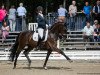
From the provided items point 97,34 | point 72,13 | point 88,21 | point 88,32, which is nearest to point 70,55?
point 88,32

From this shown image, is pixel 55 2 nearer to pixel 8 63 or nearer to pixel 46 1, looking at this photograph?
pixel 46 1

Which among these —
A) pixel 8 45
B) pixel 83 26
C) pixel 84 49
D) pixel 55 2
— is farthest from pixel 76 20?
pixel 55 2

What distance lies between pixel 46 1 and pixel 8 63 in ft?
37.3

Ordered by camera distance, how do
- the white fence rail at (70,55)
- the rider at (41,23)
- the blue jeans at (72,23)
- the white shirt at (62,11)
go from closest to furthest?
the rider at (41,23), the white fence rail at (70,55), the white shirt at (62,11), the blue jeans at (72,23)

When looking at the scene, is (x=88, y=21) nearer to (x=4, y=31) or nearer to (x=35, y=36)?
(x=4, y=31)

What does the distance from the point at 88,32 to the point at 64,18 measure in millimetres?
1852

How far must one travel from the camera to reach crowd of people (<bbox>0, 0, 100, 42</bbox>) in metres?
26.4

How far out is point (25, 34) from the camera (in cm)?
2100

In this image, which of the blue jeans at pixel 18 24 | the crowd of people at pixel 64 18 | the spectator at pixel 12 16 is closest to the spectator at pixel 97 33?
the crowd of people at pixel 64 18

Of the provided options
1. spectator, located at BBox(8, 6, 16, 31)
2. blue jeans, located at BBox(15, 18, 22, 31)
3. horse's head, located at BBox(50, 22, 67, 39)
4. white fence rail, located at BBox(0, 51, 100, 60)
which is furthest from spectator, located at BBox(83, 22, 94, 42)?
horse's head, located at BBox(50, 22, 67, 39)

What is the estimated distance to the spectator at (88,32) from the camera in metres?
26.2

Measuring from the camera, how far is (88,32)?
26.2m

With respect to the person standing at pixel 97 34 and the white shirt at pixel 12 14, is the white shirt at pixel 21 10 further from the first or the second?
the person standing at pixel 97 34

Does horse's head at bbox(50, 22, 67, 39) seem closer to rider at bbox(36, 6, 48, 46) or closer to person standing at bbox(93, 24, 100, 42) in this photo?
rider at bbox(36, 6, 48, 46)
